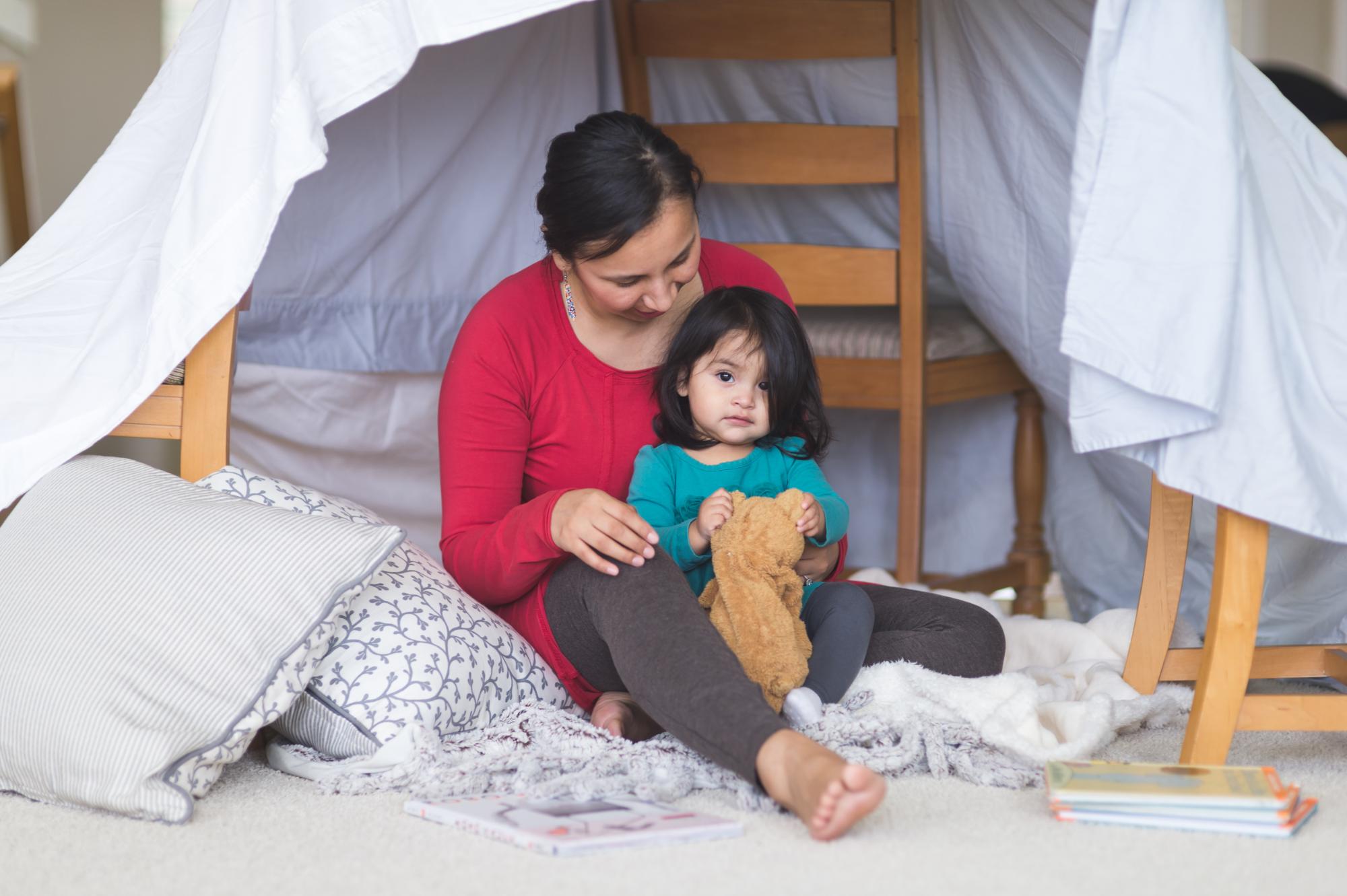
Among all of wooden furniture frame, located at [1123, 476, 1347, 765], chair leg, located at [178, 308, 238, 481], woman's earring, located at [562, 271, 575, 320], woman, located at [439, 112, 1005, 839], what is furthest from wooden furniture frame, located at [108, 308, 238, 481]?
wooden furniture frame, located at [1123, 476, 1347, 765]

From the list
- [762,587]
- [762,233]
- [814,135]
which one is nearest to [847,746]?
[762,587]

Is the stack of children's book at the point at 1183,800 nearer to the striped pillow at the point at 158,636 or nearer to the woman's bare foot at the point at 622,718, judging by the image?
the woman's bare foot at the point at 622,718

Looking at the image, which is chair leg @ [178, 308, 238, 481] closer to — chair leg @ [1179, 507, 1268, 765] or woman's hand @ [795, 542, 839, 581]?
woman's hand @ [795, 542, 839, 581]

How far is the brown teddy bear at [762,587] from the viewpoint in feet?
4.25

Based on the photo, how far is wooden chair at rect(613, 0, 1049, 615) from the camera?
1931 mm

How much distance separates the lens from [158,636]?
3.83 ft

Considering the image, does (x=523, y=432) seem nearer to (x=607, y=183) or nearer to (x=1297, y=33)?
(x=607, y=183)

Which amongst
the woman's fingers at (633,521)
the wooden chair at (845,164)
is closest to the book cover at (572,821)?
the woman's fingers at (633,521)

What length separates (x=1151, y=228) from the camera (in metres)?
1.15

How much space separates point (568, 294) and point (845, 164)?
25.6 inches

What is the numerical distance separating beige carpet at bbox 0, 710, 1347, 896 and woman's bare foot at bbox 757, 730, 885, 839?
30 mm

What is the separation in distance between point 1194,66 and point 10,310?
4.10ft

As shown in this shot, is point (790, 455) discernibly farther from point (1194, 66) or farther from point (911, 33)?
point (911, 33)

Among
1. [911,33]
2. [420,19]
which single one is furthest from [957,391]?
[420,19]
